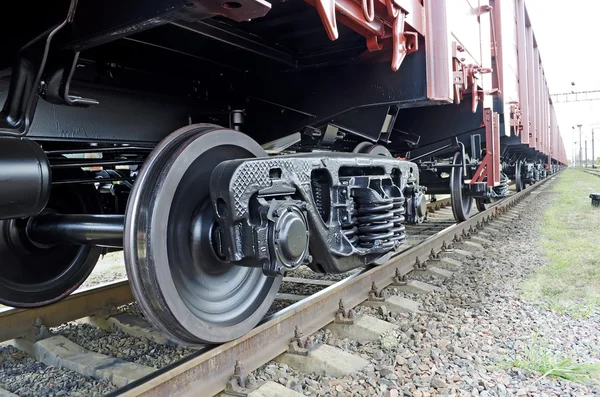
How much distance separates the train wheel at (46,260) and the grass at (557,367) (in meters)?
2.83

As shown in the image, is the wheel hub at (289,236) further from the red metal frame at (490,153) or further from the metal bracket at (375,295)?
the red metal frame at (490,153)

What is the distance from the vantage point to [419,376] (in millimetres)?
2416

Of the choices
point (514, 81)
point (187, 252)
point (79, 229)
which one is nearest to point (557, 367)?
point (187, 252)

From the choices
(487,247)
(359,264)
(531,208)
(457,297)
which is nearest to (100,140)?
(359,264)

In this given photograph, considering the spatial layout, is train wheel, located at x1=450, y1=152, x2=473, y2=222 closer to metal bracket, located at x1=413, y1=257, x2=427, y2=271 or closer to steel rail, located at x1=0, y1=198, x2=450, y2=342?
metal bracket, located at x1=413, y1=257, x2=427, y2=271

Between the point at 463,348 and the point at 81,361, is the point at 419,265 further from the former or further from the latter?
the point at 81,361

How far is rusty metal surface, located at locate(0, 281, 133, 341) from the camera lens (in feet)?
9.48

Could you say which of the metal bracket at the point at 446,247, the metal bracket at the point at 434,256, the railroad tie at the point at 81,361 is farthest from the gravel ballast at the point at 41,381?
the metal bracket at the point at 446,247

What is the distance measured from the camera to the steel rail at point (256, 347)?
192 centimetres

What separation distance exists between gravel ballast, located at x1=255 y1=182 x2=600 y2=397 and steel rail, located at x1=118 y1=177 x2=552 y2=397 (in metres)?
0.12

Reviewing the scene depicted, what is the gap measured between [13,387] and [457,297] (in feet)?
10.1

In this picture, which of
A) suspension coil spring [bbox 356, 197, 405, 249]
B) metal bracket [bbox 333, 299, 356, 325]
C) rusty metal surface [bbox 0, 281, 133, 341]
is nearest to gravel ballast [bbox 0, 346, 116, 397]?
rusty metal surface [bbox 0, 281, 133, 341]

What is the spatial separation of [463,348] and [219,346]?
1477 millimetres

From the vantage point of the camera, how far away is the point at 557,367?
2469mm
